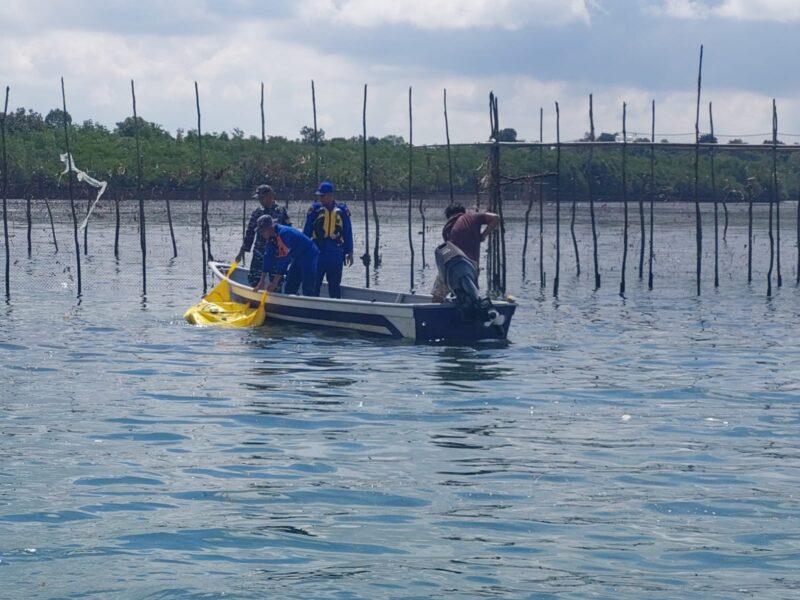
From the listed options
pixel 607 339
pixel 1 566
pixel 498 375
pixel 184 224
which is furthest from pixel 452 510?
pixel 184 224

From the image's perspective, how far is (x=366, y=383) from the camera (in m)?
13.7

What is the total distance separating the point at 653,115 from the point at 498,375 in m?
16.0

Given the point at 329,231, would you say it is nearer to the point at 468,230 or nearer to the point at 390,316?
the point at 390,316

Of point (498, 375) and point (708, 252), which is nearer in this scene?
point (498, 375)

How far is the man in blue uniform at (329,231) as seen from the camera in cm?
1773

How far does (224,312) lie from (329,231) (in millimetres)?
1978

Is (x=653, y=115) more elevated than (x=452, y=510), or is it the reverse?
(x=653, y=115)

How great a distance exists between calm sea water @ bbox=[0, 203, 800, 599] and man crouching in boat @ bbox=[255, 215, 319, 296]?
60 cm

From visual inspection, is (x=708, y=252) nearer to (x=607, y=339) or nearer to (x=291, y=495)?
(x=607, y=339)

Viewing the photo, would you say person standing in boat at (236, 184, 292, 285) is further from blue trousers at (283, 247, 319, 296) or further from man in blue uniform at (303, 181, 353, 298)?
blue trousers at (283, 247, 319, 296)

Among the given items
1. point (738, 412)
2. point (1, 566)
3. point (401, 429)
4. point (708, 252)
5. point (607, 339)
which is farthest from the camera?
point (708, 252)

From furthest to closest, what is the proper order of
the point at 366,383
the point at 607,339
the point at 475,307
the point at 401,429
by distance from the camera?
the point at 607,339, the point at 475,307, the point at 366,383, the point at 401,429

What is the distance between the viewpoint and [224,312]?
61.1 feet

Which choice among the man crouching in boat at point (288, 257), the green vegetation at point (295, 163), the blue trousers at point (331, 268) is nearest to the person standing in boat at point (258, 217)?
the man crouching in boat at point (288, 257)
